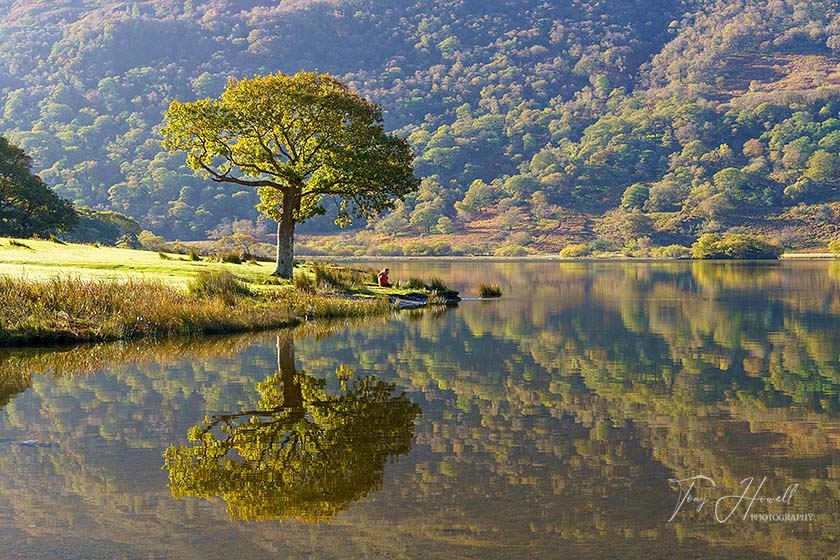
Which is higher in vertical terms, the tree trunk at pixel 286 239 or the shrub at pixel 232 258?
the tree trunk at pixel 286 239

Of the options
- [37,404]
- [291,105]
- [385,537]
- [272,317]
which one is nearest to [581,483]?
[385,537]

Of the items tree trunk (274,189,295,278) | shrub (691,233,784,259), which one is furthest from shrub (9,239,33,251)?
shrub (691,233,784,259)

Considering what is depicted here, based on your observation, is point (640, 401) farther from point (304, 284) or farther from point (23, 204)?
point (23, 204)

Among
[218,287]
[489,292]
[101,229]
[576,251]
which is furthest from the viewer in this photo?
[576,251]

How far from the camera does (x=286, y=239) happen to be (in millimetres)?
43438

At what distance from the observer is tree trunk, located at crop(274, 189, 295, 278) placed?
42.9 m

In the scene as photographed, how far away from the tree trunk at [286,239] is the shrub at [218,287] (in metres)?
7.87

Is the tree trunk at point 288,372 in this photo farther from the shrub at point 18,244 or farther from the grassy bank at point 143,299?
the shrub at point 18,244

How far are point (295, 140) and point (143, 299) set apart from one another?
59.5ft

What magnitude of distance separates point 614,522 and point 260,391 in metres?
9.20

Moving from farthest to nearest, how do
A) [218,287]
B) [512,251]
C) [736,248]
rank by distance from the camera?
[512,251] → [736,248] → [218,287]

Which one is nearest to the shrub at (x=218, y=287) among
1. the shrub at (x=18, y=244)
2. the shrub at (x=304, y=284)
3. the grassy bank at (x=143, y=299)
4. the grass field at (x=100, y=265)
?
the grassy bank at (x=143, y=299)

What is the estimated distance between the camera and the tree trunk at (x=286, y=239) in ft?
141

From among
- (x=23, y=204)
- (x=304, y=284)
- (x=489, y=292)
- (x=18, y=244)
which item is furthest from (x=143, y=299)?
(x=23, y=204)
